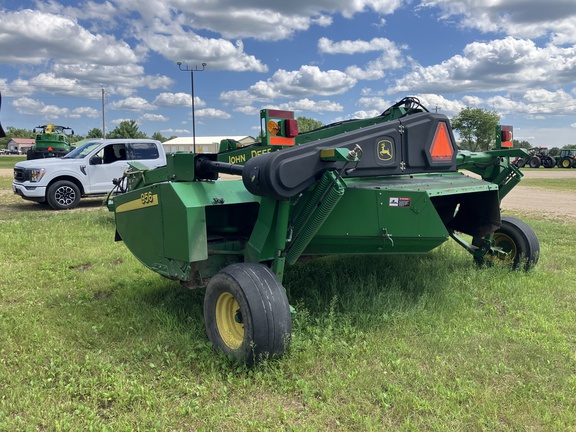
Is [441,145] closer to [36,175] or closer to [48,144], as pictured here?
[36,175]

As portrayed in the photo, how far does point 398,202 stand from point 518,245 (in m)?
2.51

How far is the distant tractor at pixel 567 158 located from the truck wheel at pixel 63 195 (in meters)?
37.8

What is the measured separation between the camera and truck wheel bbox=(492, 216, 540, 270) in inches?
215

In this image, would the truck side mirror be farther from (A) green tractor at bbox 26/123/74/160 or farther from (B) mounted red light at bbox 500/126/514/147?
(A) green tractor at bbox 26/123/74/160

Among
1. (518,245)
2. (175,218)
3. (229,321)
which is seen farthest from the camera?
(518,245)

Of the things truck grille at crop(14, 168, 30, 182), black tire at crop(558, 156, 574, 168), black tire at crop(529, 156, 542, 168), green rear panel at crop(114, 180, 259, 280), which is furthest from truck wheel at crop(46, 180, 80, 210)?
black tire at crop(558, 156, 574, 168)

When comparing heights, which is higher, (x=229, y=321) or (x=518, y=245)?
(x=518, y=245)

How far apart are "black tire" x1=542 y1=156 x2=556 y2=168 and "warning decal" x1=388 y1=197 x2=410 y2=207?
1608 inches

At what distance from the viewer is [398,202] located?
3756 millimetres

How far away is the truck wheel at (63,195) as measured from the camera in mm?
12648

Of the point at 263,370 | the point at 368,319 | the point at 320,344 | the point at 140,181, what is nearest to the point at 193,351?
the point at 263,370

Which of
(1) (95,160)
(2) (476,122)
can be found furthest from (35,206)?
(2) (476,122)

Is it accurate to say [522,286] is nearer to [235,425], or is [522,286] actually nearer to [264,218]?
[264,218]

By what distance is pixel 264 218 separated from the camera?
3.73 meters
